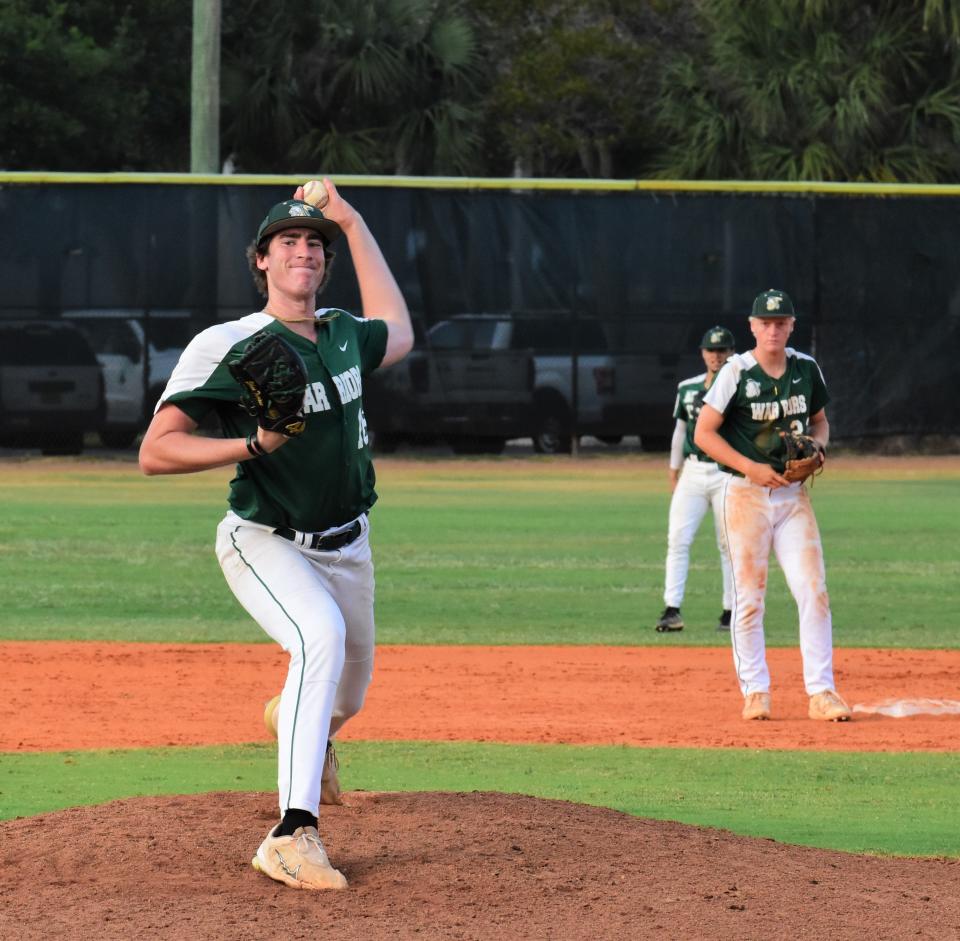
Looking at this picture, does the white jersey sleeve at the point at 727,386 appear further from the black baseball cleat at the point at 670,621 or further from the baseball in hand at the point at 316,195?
the baseball in hand at the point at 316,195

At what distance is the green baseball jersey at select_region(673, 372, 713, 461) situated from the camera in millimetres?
11430

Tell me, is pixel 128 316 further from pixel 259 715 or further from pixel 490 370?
pixel 259 715

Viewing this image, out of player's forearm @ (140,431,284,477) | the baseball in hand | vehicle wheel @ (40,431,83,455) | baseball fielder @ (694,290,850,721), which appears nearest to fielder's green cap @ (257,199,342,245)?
the baseball in hand

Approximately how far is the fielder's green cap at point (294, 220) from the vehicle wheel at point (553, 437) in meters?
16.2

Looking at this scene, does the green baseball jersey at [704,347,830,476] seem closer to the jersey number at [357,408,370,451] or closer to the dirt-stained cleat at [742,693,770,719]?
the dirt-stained cleat at [742,693,770,719]

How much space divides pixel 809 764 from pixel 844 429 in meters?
14.6

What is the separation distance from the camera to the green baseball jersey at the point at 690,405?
11.4 m

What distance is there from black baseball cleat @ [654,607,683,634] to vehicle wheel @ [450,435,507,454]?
10.4 m

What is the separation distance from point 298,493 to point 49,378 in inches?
643

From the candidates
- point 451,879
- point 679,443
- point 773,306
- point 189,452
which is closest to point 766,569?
point 773,306

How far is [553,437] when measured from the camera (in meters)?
21.9

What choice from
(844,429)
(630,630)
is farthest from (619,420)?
(630,630)

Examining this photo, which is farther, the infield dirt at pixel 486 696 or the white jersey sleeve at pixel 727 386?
the white jersey sleeve at pixel 727 386

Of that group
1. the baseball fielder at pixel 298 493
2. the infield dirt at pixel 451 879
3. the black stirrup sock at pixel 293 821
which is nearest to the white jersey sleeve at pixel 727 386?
the infield dirt at pixel 451 879
